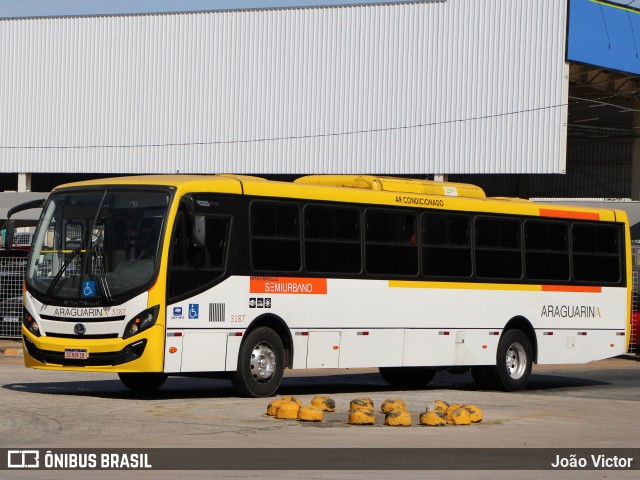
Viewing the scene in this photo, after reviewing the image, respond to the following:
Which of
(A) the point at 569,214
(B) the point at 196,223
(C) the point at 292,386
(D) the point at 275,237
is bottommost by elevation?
(C) the point at 292,386

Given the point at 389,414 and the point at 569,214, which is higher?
the point at 569,214

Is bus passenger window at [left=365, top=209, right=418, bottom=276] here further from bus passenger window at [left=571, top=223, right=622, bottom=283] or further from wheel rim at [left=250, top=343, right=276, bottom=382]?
bus passenger window at [left=571, top=223, right=622, bottom=283]

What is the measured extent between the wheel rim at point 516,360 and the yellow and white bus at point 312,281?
24mm

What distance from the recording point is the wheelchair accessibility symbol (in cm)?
1750

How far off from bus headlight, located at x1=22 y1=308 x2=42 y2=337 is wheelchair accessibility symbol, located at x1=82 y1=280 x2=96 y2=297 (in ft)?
2.94

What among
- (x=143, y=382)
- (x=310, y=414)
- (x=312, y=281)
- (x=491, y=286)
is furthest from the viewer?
(x=491, y=286)

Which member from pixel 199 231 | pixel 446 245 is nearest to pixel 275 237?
pixel 199 231

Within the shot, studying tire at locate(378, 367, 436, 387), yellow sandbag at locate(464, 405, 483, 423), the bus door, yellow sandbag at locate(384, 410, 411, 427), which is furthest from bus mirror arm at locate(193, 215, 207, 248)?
tire at locate(378, 367, 436, 387)

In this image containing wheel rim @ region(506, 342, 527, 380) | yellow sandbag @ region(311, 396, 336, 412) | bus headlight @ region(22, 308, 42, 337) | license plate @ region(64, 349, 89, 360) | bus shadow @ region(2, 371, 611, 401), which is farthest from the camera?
wheel rim @ region(506, 342, 527, 380)

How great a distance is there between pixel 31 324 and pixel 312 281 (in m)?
3.92

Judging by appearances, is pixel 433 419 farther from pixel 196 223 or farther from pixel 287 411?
pixel 196 223

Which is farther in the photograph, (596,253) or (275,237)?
(596,253)

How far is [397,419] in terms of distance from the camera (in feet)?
50.0

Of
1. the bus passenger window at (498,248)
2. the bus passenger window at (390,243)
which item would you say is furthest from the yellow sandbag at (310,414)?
the bus passenger window at (498,248)
